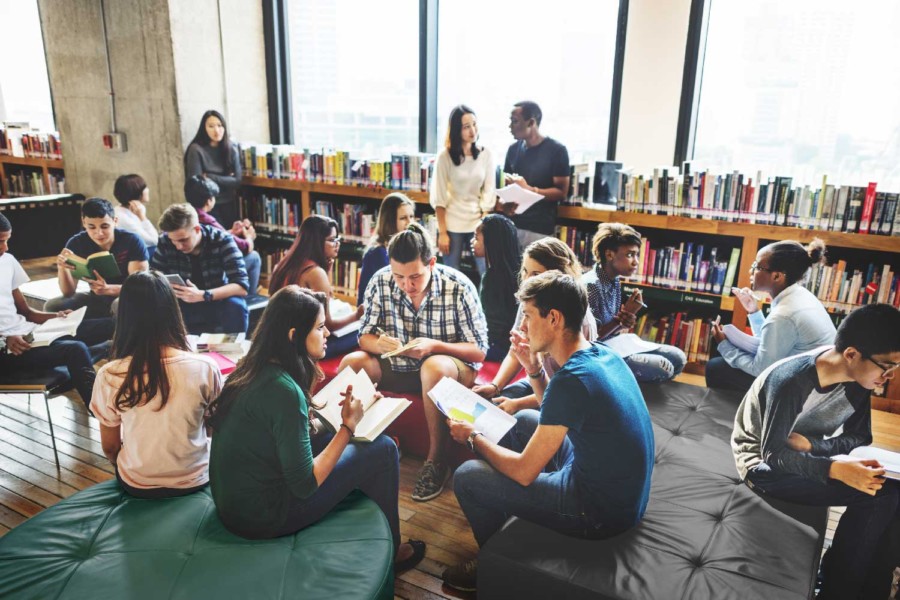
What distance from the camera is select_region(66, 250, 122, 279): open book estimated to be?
11.9ft

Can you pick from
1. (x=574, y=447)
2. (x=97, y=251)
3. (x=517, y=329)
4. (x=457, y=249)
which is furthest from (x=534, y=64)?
(x=574, y=447)

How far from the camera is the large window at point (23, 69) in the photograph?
7.82 m

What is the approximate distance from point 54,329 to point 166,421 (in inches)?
65.0

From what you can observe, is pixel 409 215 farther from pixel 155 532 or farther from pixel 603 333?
pixel 155 532

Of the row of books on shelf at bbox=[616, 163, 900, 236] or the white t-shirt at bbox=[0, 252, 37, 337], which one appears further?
the row of books on shelf at bbox=[616, 163, 900, 236]

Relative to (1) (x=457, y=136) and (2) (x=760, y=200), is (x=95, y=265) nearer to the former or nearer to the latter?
(1) (x=457, y=136)

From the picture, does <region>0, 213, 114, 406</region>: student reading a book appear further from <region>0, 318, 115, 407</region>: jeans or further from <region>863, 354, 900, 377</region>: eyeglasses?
<region>863, 354, 900, 377</region>: eyeglasses

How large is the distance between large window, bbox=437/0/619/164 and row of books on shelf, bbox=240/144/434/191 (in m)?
0.62

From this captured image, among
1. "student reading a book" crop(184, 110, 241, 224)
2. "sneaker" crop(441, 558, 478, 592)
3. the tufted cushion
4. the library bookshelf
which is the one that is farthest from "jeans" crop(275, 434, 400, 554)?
the library bookshelf

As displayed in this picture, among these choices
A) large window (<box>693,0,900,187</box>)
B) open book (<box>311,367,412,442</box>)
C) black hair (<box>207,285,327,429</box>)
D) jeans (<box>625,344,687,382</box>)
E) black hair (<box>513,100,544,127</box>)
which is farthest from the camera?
black hair (<box>513,100,544,127</box>)

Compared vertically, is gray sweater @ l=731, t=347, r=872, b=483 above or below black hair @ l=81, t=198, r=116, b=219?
below

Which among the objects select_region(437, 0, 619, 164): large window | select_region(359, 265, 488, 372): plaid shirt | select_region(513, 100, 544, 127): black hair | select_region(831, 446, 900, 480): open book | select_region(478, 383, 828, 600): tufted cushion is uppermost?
select_region(437, 0, 619, 164): large window

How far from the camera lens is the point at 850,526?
77.2 inches

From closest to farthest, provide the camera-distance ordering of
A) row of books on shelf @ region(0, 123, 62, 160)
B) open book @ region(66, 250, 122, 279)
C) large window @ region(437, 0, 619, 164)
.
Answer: open book @ region(66, 250, 122, 279) < large window @ region(437, 0, 619, 164) < row of books on shelf @ region(0, 123, 62, 160)
